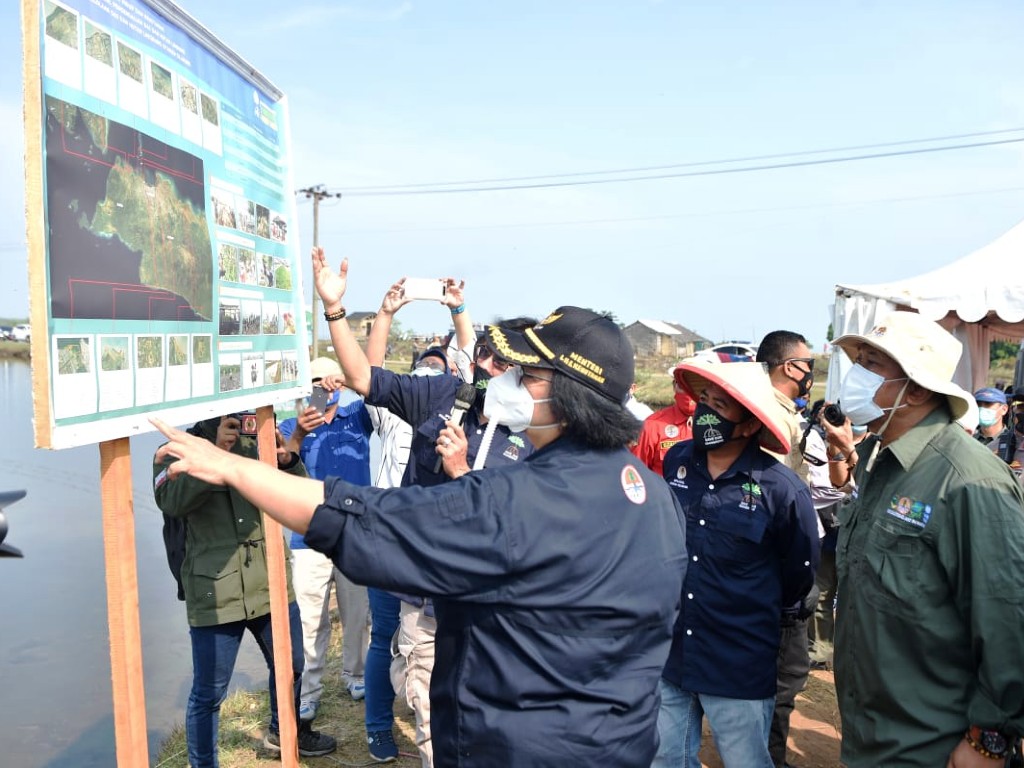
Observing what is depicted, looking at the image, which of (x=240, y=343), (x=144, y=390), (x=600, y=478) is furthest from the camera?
(x=240, y=343)

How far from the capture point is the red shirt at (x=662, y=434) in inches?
178

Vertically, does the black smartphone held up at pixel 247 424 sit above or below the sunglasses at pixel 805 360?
below

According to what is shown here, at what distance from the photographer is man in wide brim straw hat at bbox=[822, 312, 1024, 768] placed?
7.57 ft

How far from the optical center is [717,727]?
10.3 ft

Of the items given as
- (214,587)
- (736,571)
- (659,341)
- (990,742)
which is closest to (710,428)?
(736,571)

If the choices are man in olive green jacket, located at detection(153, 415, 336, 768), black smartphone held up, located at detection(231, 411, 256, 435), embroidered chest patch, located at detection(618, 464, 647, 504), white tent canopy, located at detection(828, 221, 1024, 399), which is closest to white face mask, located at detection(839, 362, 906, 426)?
embroidered chest patch, located at detection(618, 464, 647, 504)

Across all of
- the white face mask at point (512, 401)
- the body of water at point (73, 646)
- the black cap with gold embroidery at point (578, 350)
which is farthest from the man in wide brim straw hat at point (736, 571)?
the body of water at point (73, 646)

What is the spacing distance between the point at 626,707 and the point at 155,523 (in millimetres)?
11080

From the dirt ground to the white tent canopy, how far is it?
12.0 feet

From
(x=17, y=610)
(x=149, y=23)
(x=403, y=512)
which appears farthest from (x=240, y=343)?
(x=17, y=610)

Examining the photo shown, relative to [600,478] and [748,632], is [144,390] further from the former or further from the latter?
[748,632]

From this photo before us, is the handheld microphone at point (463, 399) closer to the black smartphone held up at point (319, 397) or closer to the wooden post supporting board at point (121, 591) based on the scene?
the black smartphone held up at point (319, 397)

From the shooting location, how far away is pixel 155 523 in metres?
11.7

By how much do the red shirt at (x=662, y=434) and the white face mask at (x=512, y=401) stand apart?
7.51 ft
